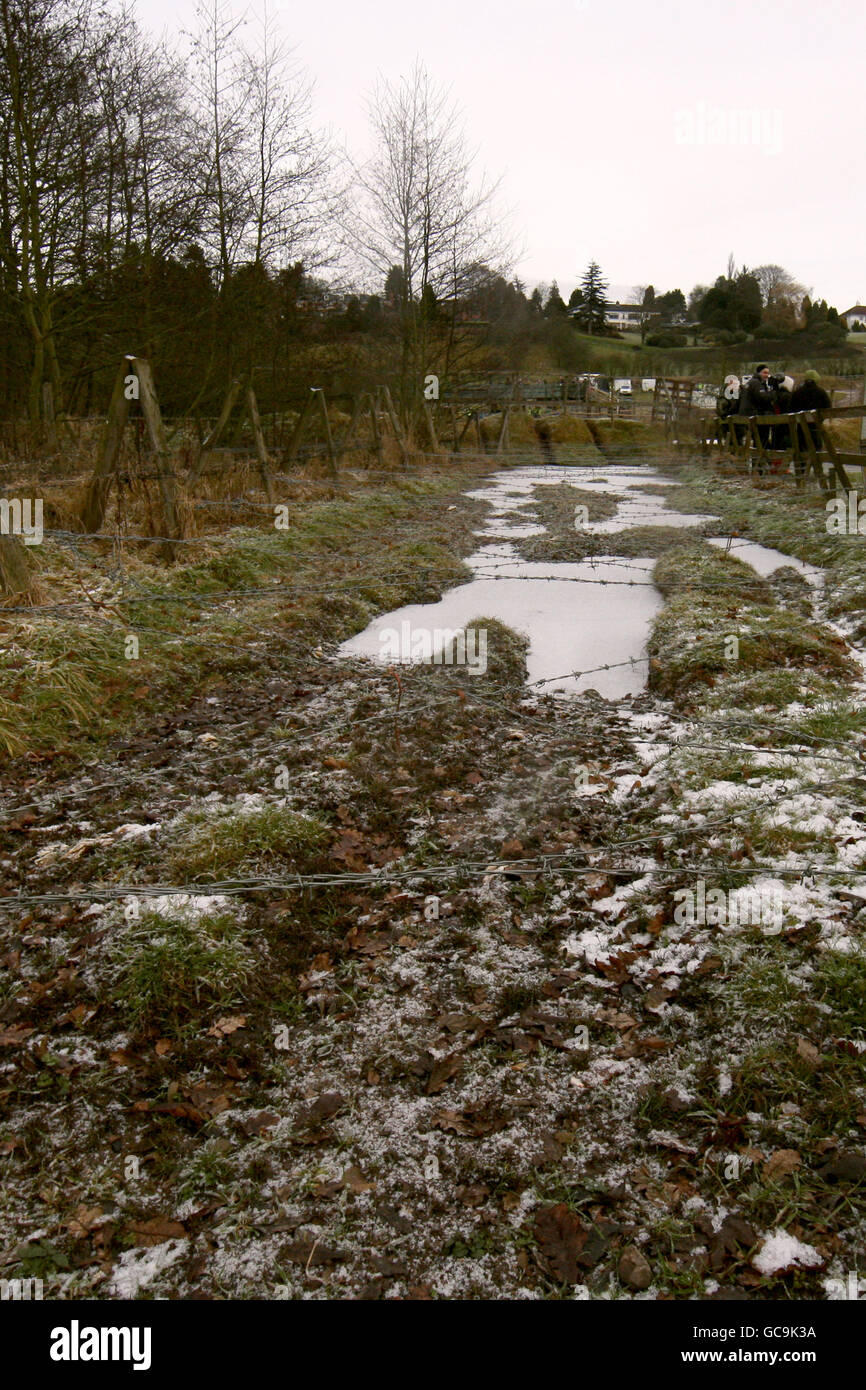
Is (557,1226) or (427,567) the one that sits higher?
(427,567)

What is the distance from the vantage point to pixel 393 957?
3406mm

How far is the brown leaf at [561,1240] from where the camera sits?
2178 mm

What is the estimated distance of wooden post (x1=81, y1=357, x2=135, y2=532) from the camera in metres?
8.03

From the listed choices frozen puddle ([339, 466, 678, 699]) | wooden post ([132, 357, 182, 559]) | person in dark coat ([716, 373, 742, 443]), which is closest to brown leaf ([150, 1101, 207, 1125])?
frozen puddle ([339, 466, 678, 699])

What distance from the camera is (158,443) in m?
8.25

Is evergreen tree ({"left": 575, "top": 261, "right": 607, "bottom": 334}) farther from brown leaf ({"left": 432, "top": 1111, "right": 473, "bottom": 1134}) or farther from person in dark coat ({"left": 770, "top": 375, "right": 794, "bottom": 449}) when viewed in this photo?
brown leaf ({"left": 432, "top": 1111, "right": 473, "bottom": 1134})

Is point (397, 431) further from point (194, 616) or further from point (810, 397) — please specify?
point (194, 616)

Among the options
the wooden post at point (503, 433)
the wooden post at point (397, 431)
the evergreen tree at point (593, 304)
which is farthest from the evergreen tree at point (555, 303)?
the wooden post at point (397, 431)

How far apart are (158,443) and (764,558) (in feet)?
24.1

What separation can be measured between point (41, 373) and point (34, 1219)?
36.9 ft

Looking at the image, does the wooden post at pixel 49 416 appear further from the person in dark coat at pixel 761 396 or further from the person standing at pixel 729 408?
the person standing at pixel 729 408

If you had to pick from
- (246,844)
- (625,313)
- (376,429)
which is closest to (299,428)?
(376,429)

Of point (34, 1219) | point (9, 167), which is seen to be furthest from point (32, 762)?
point (9, 167)
